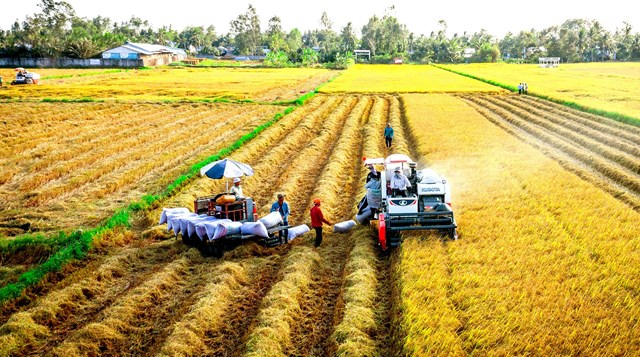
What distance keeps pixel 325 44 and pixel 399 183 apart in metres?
157

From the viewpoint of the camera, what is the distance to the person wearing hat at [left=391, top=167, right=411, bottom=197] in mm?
13664

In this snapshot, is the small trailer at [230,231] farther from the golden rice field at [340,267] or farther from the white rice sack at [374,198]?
the white rice sack at [374,198]

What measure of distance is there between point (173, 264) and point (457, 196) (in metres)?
9.24

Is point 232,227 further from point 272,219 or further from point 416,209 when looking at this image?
point 416,209

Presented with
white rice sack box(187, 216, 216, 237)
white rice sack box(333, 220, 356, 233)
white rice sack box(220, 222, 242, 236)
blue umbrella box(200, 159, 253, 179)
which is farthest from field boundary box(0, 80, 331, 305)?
white rice sack box(333, 220, 356, 233)

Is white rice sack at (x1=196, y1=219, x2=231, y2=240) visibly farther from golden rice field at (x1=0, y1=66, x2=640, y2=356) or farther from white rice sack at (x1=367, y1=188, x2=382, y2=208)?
white rice sack at (x1=367, y1=188, x2=382, y2=208)

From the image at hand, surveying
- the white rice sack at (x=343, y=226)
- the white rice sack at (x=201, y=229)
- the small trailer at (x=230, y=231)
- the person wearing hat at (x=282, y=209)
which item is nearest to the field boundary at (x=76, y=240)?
the small trailer at (x=230, y=231)

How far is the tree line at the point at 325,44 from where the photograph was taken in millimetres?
108812

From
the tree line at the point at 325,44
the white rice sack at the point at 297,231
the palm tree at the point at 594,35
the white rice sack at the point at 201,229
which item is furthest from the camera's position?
the palm tree at the point at 594,35

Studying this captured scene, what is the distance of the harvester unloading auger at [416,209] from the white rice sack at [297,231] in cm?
196

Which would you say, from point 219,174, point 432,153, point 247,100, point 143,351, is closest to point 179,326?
point 143,351

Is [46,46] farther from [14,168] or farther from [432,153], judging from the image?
[432,153]

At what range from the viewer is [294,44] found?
6934 inches

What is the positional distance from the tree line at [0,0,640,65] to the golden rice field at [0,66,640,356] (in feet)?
296
